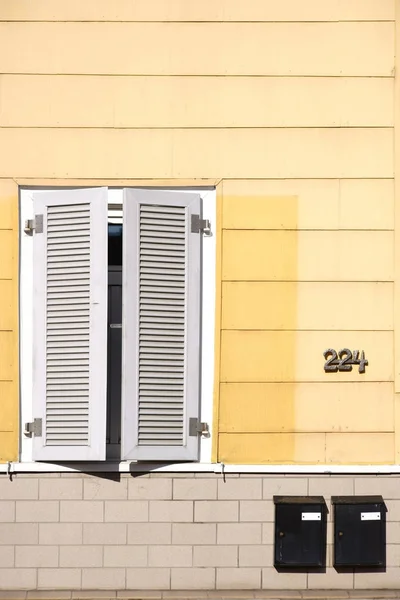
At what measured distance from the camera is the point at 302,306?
694 cm

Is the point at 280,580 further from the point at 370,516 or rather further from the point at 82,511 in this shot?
the point at 82,511

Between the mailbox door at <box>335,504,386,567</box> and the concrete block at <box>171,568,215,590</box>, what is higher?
the mailbox door at <box>335,504,386,567</box>

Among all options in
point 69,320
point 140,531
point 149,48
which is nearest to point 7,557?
point 140,531

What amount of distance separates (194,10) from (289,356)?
245 centimetres

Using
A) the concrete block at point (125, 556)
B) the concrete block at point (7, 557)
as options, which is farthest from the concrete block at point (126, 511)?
the concrete block at point (7, 557)

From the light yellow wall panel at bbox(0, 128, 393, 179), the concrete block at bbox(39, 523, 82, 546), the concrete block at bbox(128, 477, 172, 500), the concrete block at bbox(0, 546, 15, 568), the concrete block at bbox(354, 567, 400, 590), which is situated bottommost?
the concrete block at bbox(354, 567, 400, 590)

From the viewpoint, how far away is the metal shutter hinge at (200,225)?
6.91 m

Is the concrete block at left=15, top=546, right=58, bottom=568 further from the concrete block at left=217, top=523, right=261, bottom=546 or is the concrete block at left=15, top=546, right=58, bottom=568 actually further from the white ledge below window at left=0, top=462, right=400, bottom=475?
the concrete block at left=217, top=523, right=261, bottom=546

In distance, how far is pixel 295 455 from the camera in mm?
6945

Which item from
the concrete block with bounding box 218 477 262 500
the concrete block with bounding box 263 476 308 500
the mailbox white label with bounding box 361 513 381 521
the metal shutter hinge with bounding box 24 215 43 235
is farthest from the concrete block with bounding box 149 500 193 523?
the metal shutter hinge with bounding box 24 215 43 235

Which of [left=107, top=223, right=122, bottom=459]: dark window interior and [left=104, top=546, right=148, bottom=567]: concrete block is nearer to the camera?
[left=104, top=546, right=148, bottom=567]: concrete block

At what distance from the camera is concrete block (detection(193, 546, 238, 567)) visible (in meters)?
6.89

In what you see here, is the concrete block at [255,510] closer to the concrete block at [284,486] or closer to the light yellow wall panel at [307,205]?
the concrete block at [284,486]

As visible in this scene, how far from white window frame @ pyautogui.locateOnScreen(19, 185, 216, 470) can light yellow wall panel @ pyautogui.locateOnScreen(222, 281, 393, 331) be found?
13 cm
